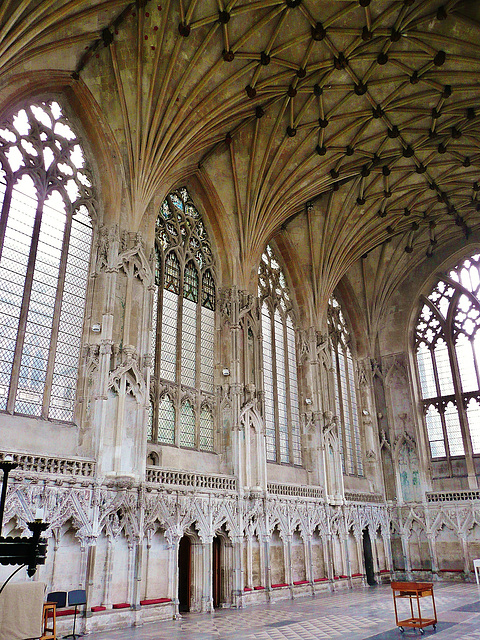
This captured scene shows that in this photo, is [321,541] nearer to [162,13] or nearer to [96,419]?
[96,419]

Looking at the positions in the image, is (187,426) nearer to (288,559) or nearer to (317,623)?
(288,559)

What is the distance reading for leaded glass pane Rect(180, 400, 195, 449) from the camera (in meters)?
19.4

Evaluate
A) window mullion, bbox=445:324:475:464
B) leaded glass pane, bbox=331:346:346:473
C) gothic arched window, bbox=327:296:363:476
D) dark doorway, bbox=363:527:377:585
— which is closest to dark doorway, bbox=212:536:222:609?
leaded glass pane, bbox=331:346:346:473

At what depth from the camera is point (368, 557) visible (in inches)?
1022

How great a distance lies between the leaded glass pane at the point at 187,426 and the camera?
19.4m

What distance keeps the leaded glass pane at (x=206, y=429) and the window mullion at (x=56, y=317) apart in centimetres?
658

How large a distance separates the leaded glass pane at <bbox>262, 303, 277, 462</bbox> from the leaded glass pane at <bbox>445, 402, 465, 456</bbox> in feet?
36.1

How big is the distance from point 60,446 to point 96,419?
3.98 feet

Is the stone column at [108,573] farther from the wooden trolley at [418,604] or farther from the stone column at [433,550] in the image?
the stone column at [433,550]

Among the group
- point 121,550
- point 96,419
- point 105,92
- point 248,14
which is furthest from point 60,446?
point 248,14

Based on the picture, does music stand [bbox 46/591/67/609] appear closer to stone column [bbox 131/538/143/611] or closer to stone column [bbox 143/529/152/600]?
stone column [bbox 131/538/143/611]

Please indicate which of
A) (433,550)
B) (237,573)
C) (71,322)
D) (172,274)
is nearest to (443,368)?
(433,550)

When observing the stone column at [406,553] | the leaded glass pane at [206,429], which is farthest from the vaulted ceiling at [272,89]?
the stone column at [406,553]

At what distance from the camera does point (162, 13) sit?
17.7m
